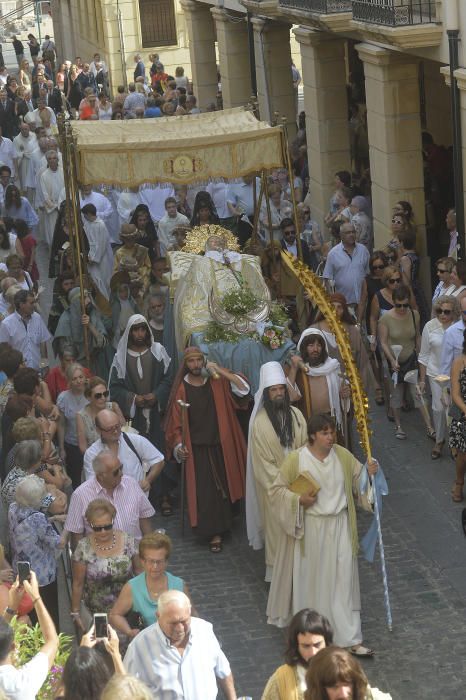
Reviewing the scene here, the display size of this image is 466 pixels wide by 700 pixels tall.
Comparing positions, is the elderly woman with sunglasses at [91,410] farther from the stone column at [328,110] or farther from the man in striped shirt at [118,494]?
the stone column at [328,110]

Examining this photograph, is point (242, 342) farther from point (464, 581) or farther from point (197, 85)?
point (197, 85)

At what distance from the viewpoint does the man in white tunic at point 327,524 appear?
978 centimetres

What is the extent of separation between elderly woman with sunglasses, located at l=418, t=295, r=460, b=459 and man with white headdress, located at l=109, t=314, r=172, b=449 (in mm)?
2183

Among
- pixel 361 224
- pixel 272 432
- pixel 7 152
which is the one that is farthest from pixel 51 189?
pixel 272 432

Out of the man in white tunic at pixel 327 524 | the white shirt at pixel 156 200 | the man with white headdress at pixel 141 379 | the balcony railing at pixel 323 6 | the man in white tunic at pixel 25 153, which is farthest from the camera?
the man in white tunic at pixel 25 153

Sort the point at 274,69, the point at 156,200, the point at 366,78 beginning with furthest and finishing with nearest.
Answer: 1. the point at 274,69
2. the point at 156,200
3. the point at 366,78

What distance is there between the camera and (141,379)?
1262 centimetres

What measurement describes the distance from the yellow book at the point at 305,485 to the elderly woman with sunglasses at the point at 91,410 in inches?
81.9

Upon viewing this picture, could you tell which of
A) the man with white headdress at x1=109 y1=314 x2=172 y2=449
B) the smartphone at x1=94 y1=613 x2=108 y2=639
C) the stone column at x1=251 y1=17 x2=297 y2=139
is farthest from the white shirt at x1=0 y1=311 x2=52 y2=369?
the stone column at x1=251 y1=17 x2=297 y2=139

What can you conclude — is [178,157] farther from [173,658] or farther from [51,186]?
[173,658]

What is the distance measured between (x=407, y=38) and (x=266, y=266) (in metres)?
3.19

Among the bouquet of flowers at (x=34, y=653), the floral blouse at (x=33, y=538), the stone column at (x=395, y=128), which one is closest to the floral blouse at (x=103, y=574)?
the floral blouse at (x=33, y=538)

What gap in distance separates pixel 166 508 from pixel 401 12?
7.13 metres

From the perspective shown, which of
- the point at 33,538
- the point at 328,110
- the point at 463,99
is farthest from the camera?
the point at 328,110
